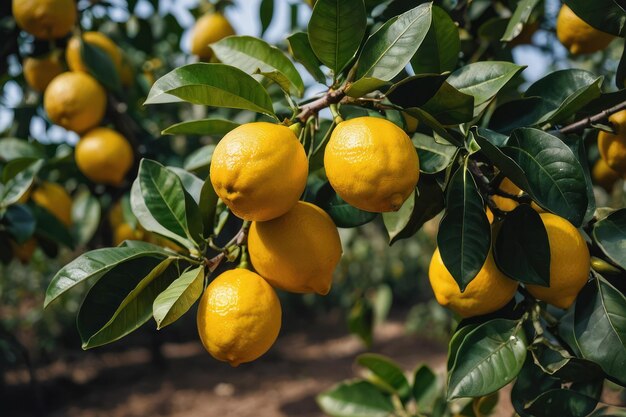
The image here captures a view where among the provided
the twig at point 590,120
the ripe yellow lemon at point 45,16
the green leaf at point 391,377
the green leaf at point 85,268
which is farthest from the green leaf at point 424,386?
the ripe yellow lemon at point 45,16

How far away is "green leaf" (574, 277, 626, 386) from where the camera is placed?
65 centimetres

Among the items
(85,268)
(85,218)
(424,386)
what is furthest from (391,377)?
(85,218)

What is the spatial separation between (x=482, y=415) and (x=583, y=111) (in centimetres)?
60

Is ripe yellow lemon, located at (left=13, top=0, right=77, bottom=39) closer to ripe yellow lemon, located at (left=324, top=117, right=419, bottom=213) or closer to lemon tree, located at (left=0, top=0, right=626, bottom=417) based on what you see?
lemon tree, located at (left=0, top=0, right=626, bottom=417)

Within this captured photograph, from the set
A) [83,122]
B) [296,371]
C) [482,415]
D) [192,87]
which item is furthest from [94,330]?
[296,371]

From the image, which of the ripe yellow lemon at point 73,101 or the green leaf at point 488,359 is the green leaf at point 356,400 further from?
the ripe yellow lemon at point 73,101

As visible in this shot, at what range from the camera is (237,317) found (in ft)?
2.17

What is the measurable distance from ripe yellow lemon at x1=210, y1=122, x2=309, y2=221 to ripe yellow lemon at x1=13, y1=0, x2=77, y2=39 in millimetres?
960

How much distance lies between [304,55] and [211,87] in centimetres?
17

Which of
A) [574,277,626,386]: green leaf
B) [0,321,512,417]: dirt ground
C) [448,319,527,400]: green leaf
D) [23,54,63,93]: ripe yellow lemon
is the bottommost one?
[0,321,512,417]: dirt ground

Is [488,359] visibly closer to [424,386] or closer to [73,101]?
[424,386]

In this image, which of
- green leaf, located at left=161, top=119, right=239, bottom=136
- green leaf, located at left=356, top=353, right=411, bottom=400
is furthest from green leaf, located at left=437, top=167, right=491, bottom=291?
green leaf, located at left=356, top=353, right=411, bottom=400

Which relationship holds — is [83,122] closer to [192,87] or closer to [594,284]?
[192,87]

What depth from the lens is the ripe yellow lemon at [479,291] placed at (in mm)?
688
